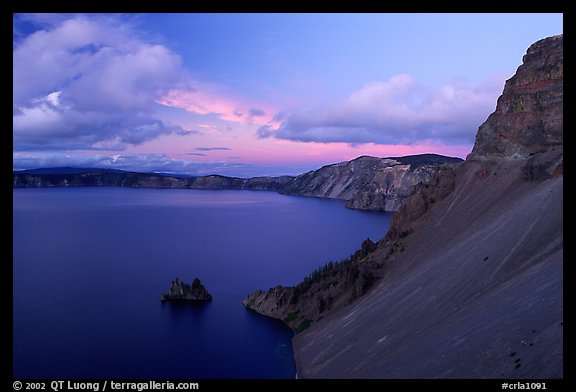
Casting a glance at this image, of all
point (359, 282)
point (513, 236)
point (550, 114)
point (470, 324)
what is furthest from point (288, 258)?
point (470, 324)

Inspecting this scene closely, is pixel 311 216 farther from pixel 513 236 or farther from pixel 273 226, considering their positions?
pixel 513 236

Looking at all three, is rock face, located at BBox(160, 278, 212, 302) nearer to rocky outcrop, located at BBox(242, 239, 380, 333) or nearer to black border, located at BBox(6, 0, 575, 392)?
rocky outcrop, located at BBox(242, 239, 380, 333)

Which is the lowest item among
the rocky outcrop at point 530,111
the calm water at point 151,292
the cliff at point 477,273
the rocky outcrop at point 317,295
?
the calm water at point 151,292

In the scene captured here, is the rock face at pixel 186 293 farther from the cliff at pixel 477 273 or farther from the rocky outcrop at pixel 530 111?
the rocky outcrop at pixel 530 111
